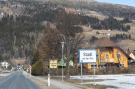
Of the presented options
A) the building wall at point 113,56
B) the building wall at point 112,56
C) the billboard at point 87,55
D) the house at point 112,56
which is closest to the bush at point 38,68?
the house at point 112,56

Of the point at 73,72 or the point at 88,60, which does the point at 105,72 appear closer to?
the point at 73,72

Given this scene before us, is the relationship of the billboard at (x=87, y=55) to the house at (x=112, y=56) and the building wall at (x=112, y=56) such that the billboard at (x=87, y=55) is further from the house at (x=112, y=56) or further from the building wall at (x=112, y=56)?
the building wall at (x=112, y=56)

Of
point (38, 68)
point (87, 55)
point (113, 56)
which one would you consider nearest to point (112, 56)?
point (113, 56)

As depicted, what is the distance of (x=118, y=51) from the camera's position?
13400 centimetres

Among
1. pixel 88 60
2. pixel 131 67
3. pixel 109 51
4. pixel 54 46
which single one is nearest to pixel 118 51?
pixel 109 51

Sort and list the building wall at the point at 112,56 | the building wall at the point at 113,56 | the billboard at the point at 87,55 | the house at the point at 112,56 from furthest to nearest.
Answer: the building wall at the point at 113,56 → the building wall at the point at 112,56 → the house at the point at 112,56 → the billboard at the point at 87,55

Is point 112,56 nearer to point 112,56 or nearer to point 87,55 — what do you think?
point 112,56

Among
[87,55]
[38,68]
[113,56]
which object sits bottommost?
[87,55]

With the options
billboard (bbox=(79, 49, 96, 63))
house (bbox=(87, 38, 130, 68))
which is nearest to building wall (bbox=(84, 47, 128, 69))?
house (bbox=(87, 38, 130, 68))

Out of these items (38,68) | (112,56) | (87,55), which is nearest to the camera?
(87,55)

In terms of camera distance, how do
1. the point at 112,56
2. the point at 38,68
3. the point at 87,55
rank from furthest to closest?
the point at 112,56 → the point at 38,68 → the point at 87,55

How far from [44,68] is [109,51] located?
2100 cm

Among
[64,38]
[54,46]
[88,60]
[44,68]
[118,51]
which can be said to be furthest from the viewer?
[118,51]

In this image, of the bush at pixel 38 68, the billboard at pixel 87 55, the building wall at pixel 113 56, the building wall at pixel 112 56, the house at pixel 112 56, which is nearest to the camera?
the billboard at pixel 87 55
